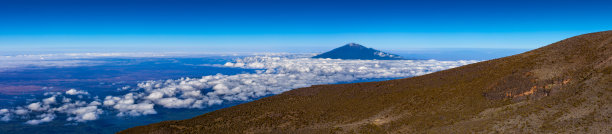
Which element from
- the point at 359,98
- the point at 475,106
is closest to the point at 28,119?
the point at 359,98

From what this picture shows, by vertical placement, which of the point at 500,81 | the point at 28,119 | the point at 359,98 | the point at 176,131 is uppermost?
the point at 500,81

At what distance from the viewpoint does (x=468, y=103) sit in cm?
2795

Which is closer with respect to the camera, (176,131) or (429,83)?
(176,131)

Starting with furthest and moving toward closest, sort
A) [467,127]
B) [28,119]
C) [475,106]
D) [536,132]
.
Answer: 1. [28,119]
2. [475,106]
3. [467,127]
4. [536,132]

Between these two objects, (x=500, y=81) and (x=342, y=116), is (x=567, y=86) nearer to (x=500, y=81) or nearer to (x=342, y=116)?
(x=500, y=81)

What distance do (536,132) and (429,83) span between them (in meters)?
18.6

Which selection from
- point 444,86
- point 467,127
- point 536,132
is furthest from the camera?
point 444,86

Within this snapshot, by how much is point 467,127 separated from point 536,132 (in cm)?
429

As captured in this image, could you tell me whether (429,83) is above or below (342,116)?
above

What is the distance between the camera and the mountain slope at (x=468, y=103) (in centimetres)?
2075

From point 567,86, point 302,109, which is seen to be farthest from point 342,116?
point 567,86

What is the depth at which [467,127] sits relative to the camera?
22.2 meters

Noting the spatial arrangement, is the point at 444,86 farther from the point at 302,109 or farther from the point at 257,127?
the point at 257,127

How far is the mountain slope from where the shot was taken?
20.8 metres
